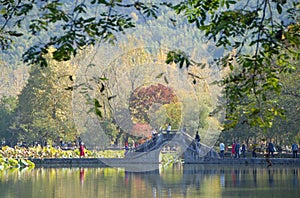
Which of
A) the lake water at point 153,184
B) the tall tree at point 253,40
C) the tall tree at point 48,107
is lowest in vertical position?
the lake water at point 153,184

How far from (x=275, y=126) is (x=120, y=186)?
16946mm

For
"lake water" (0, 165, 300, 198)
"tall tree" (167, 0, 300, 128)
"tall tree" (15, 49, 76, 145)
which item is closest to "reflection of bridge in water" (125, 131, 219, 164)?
"lake water" (0, 165, 300, 198)

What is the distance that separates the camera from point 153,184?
29000 mm

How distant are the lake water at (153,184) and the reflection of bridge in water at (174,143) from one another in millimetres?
7326

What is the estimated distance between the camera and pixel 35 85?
185 feet

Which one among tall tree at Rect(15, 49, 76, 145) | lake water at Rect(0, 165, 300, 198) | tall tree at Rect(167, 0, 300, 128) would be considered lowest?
lake water at Rect(0, 165, 300, 198)

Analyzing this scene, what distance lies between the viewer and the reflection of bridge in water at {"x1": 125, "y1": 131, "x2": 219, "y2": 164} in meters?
44.8

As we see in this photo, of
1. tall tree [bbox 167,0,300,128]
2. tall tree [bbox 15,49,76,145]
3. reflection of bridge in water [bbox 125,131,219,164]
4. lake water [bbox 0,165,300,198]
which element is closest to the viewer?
tall tree [bbox 167,0,300,128]

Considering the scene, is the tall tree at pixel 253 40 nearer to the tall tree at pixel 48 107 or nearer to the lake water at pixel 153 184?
the lake water at pixel 153 184

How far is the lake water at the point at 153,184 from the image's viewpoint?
24.3 metres

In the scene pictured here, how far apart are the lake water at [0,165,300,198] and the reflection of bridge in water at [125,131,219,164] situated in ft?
24.0

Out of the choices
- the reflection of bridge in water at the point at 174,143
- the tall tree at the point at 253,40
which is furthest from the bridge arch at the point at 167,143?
the tall tree at the point at 253,40

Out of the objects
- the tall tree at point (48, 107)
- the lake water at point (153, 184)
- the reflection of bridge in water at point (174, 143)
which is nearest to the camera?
the lake water at point (153, 184)

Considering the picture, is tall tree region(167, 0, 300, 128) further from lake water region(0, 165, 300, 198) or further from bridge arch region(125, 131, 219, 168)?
bridge arch region(125, 131, 219, 168)
